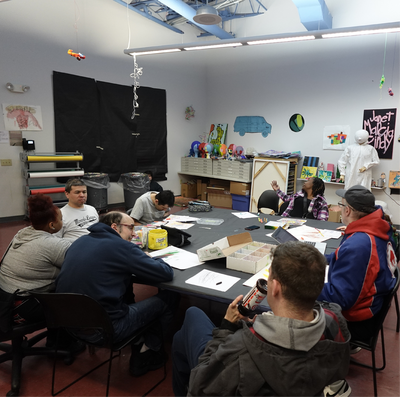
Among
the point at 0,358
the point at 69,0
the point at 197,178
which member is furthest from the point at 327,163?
the point at 0,358

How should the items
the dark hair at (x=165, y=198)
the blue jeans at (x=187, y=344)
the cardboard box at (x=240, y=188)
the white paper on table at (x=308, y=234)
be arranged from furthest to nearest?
the cardboard box at (x=240, y=188)
the dark hair at (x=165, y=198)
the white paper on table at (x=308, y=234)
the blue jeans at (x=187, y=344)

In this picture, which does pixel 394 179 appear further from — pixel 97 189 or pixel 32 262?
pixel 32 262

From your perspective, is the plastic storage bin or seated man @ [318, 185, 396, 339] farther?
A: the plastic storage bin

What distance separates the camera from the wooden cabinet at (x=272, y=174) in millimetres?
6594

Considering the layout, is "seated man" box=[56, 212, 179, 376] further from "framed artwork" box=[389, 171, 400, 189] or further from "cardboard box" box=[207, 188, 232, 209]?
"cardboard box" box=[207, 188, 232, 209]

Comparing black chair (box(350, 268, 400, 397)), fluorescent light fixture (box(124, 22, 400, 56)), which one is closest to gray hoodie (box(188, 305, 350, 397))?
black chair (box(350, 268, 400, 397))

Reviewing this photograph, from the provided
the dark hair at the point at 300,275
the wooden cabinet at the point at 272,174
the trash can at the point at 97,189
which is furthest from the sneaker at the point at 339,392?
the wooden cabinet at the point at 272,174

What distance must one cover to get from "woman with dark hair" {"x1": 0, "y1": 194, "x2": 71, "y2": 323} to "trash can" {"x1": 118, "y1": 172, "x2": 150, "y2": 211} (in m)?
4.50

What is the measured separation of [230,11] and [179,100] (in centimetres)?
229

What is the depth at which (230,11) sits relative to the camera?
7.36 m

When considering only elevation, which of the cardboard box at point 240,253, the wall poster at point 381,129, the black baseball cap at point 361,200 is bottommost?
the cardboard box at point 240,253

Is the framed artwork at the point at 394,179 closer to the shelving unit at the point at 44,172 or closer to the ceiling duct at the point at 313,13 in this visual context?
the ceiling duct at the point at 313,13

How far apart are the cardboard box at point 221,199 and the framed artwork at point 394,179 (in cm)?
322

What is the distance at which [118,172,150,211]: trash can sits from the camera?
21.7ft
